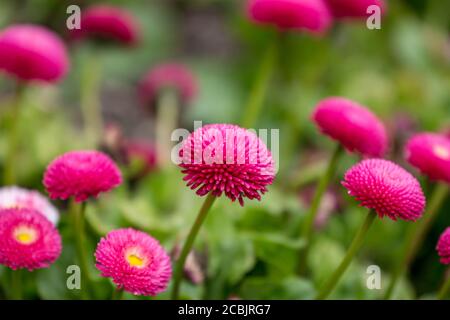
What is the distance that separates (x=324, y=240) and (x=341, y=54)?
4.28 feet

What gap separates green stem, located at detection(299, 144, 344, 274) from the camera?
3.40 ft

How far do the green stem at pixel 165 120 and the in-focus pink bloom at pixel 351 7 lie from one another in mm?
504

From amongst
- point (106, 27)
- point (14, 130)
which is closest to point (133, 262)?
point (14, 130)

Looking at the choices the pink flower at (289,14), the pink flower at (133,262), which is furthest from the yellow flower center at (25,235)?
the pink flower at (289,14)

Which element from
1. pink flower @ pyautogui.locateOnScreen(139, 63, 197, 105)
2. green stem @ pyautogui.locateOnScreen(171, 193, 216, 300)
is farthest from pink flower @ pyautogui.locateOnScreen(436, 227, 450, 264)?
pink flower @ pyautogui.locateOnScreen(139, 63, 197, 105)

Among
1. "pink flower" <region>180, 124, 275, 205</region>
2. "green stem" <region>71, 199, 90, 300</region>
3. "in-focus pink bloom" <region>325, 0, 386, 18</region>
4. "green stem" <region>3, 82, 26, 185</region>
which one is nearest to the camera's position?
"pink flower" <region>180, 124, 275, 205</region>

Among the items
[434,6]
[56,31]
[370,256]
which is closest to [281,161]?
[370,256]

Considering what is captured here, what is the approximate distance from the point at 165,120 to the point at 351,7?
570 millimetres

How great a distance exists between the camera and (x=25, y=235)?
842 millimetres

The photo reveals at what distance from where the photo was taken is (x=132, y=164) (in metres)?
1.47

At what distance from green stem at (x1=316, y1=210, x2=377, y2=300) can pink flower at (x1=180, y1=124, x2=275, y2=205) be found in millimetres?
155

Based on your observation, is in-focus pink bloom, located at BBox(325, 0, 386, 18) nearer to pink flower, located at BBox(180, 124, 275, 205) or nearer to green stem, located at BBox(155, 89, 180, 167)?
green stem, located at BBox(155, 89, 180, 167)

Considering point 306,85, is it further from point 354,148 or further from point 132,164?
point 354,148

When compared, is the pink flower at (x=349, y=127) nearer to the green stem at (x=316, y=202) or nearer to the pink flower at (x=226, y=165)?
the green stem at (x=316, y=202)
